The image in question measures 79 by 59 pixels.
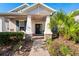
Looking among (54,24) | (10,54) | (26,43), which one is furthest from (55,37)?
(10,54)

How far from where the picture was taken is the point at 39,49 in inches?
251

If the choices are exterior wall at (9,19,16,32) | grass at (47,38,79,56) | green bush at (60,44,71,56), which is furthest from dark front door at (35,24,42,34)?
green bush at (60,44,71,56)

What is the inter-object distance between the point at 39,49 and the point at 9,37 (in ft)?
2.71

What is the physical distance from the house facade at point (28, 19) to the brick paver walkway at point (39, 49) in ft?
0.69

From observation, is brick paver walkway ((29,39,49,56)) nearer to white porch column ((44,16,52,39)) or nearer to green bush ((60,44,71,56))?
white porch column ((44,16,52,39))

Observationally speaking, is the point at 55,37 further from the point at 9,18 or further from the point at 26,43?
the point at 9,18

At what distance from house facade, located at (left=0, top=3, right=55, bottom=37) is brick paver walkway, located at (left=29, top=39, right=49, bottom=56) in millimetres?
Result: 212

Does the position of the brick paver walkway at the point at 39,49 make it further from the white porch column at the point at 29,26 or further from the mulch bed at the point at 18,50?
the white porch column at the point at 29,26

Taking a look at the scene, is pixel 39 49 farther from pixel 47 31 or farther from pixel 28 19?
pixel 28 19

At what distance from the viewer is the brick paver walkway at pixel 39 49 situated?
6211mm

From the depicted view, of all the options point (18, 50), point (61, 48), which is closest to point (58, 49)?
point (61, 48)

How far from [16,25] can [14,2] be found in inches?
25.7

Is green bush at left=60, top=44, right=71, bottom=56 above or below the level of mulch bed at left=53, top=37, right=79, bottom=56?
below

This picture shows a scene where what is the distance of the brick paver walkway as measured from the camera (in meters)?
6.21
